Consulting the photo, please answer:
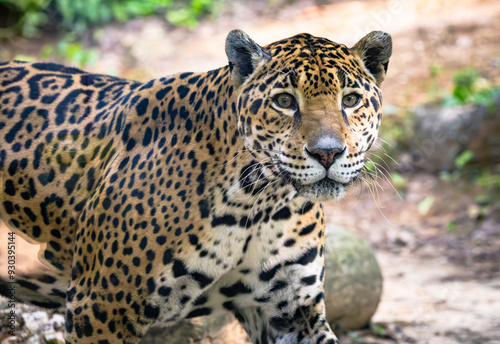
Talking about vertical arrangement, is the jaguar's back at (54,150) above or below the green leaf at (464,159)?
below

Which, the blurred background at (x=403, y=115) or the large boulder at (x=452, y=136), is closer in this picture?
the blurred background at (x=403, y=115)

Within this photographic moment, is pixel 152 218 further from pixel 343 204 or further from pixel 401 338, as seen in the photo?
pixel 343 204

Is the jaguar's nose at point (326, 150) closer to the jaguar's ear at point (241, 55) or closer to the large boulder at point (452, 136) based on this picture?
the jaguar's ear at point (241, 55)

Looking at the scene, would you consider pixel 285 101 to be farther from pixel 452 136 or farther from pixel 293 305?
pixel 452 136

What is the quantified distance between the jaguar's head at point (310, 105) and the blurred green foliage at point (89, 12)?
13.3 meters

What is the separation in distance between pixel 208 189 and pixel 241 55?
0.92 meters

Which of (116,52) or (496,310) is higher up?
(116,52)

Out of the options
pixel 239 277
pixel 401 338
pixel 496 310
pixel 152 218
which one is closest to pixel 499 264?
pixel 496 310

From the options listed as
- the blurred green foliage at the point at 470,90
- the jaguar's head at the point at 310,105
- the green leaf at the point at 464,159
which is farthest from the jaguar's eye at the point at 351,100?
the blurred green foliage at the point at 470,90

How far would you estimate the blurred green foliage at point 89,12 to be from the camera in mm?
17453

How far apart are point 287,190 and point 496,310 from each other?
4.57 meters

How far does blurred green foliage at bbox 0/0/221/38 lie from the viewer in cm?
1745

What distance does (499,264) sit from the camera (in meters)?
9.88

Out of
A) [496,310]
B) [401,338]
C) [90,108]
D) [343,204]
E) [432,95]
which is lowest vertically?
[401,338]
